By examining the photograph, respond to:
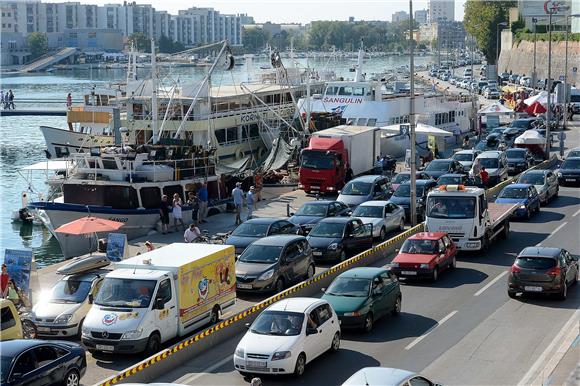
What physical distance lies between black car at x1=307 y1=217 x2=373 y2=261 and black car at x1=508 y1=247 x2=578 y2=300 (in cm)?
642

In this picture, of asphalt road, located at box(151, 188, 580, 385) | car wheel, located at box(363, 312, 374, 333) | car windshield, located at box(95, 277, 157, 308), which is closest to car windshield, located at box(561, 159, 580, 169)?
asphalt road, located at box(151, 188, 580, 385)

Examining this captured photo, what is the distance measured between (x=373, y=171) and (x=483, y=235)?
19296 mm

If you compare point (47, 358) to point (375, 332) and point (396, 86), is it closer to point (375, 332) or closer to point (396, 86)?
point (375, 332)

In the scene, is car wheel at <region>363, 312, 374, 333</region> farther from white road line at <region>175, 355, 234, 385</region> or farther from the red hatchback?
the red hatchback

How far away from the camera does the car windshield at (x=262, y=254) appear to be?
86.0 ft

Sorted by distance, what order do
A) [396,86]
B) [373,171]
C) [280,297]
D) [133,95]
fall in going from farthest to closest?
1. [396,86]
2. [133,95]
3. [373,171]
4. [280,297]

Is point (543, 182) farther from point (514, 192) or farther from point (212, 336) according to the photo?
point (212, 336)

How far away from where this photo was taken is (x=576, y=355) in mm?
18938

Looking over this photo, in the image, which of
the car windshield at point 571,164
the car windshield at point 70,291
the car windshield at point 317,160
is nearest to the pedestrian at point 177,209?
the car windshield at point 317,160

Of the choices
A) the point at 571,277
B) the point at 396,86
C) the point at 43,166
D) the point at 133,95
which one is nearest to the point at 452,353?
the point at 571,277

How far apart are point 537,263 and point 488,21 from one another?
497ft

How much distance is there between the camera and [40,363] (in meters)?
17.6

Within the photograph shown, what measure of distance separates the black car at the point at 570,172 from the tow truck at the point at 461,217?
50.5 ft

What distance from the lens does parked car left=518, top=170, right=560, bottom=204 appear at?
40.5m
